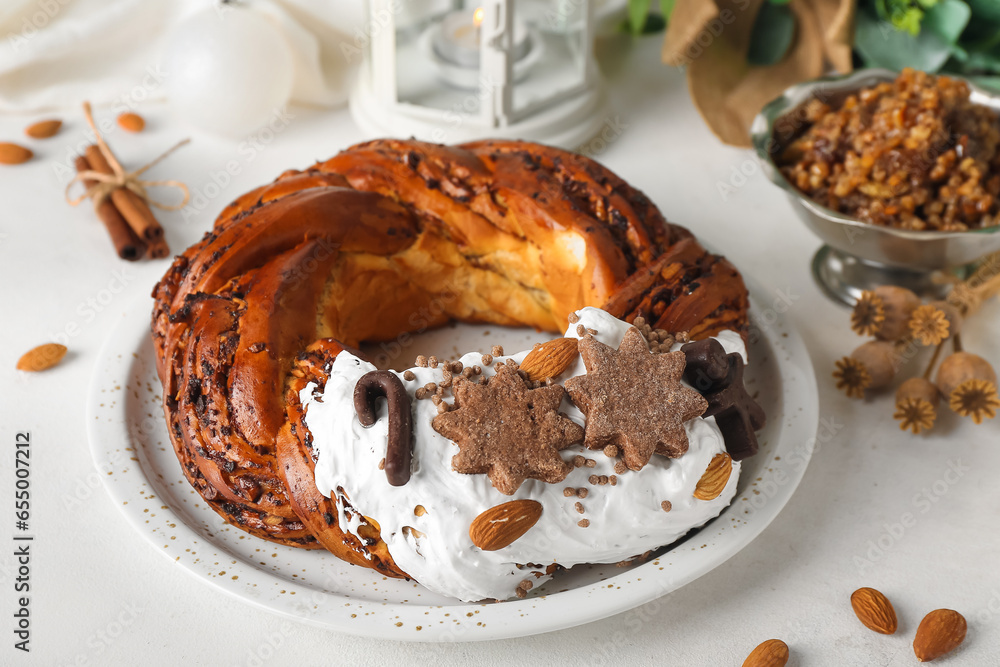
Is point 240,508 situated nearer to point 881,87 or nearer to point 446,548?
point 446,548

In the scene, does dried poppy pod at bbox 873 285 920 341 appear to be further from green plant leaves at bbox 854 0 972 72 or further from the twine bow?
the twine bow

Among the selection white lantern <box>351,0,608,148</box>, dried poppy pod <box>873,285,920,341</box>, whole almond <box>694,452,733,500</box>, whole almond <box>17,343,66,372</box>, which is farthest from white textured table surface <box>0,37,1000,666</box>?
white lantern <box>351,0,608,148</box>

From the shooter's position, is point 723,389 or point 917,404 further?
point 917,404

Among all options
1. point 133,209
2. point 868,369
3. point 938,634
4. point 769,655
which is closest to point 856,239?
point 868,369

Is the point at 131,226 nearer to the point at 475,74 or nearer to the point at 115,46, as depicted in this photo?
the point at 115,46

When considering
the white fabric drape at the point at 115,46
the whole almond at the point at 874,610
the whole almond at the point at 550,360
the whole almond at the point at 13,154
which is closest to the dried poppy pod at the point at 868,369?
the whole almond at the point at 874,610

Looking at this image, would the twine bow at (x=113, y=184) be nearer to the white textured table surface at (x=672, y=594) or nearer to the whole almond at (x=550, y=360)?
the white textured table surface at (x=672, y=594)

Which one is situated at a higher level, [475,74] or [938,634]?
[475,74]
